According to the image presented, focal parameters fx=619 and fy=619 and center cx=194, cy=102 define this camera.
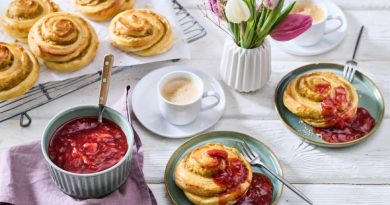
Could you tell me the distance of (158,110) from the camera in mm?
2260

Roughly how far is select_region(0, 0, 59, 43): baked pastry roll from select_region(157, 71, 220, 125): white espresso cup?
0.63 m

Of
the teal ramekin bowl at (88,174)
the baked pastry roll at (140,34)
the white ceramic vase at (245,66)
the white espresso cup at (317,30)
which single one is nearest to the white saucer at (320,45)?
the white espresso cup at (317,30)

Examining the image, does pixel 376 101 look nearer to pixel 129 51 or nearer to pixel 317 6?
pixel 317 6

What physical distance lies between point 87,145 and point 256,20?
2.38 feet

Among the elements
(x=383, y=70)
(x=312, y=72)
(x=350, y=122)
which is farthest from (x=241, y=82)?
(x=383, y=70)

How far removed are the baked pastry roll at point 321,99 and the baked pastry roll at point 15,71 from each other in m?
0.93

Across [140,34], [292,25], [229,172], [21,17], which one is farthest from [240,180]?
[21,17]

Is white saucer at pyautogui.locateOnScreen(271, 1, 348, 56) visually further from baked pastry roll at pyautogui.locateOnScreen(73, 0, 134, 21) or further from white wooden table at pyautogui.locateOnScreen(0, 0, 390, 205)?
baked pastry roll at pyautogui.locateOnScreen(73, 0, 134, 21)

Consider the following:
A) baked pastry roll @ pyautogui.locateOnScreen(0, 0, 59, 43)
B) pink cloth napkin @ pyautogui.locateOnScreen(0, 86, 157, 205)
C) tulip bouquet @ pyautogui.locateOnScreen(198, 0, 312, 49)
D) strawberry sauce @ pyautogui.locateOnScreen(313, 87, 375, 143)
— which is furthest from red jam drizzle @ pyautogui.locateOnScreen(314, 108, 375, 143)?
baked pastry roll @ pyautogui.locateOnScreen(0, 0, 59, 43)

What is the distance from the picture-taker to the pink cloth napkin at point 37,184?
6.16 feet

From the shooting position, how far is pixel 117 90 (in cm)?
233

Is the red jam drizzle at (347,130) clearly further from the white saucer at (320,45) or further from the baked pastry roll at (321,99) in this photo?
the white saucer at (320,45)

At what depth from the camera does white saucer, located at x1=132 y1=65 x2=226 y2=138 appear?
7.17 feet

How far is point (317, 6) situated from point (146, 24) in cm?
70
